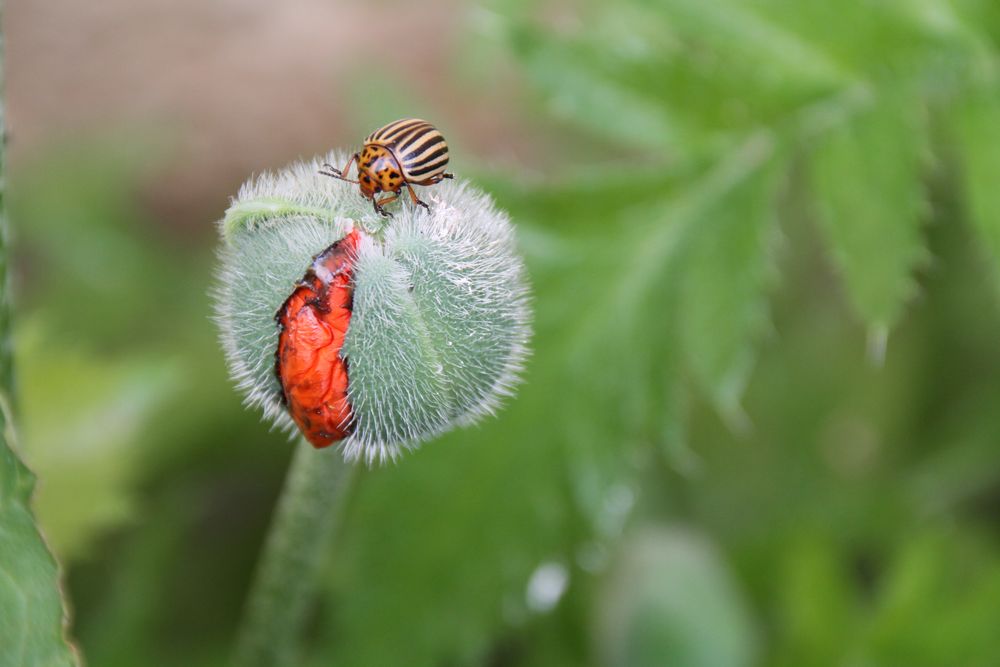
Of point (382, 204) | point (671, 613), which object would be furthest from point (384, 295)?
point (671, 613)

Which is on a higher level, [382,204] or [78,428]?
[382,204]

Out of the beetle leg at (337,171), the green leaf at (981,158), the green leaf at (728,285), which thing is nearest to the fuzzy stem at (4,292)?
the beetle leg at (337,171)

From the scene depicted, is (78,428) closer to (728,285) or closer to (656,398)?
(656,398)

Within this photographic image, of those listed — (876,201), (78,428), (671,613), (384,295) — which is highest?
(384,295)

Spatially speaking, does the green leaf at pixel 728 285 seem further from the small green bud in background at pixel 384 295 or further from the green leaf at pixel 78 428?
the green leaf at pixel 78 428

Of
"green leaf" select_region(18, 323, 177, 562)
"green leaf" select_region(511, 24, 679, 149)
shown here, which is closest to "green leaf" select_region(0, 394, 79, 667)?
"green leaf" select_region(18, 323, 177, 562)

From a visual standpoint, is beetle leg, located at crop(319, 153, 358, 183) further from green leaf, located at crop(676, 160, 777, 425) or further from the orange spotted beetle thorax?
green leaf, located at crop(676, 160, 777, 425)
